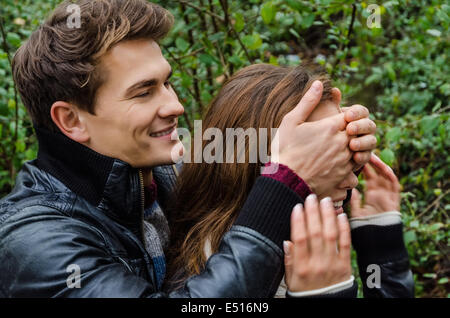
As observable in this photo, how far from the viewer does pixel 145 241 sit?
1.81 m

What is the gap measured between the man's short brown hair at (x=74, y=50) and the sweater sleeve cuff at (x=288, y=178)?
73cm

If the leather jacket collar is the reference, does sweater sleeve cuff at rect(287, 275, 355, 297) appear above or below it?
below

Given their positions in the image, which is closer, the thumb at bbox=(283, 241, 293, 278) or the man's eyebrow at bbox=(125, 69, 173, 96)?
the thumb at bbox=(283, 241, 293, 278)

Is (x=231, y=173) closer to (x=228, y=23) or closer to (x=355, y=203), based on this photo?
(x=355, y=203)

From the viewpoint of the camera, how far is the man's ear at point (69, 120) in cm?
173

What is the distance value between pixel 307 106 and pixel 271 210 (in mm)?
400

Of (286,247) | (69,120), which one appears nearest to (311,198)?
(286,247)

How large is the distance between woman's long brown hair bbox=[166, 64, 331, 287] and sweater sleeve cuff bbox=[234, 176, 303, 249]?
1.18 ft

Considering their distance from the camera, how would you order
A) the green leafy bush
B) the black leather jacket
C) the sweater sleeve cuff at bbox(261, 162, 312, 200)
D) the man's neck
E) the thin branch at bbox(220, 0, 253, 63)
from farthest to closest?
the thin branch at bbox(220, 0, 253, 63) < the green leafy bush < the man's neck < the sweater sleeve cuff at bbox(261, 162, 312, 200) < the black leather jacket

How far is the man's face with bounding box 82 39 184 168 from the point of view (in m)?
1.70

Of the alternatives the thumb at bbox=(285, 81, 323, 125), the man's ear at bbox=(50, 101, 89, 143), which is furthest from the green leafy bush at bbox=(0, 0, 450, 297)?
the man's ear at bbox=(50, 101, 89, 143)

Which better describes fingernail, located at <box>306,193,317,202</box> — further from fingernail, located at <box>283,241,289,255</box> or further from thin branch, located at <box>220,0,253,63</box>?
thin branch, located at <box>220,0,253,63</box>

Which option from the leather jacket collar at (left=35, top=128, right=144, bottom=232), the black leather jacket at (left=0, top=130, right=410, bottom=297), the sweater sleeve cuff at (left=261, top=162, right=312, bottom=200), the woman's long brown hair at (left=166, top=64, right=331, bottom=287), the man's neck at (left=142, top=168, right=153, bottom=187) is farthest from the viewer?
the man's neck at (left=142, top=168, right=153, bottom=187)
